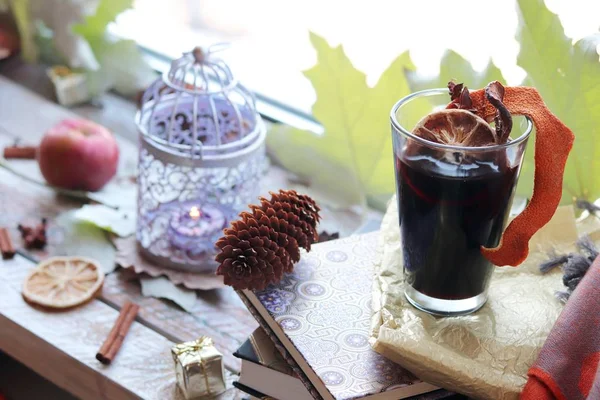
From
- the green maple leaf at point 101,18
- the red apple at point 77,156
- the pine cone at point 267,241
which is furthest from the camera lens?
the green maple leaf at point 101,18

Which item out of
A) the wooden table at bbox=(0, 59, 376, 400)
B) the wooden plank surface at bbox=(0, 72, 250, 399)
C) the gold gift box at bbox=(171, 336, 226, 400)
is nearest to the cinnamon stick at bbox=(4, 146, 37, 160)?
the wooden table at bbox=(0, 59, 376, 400)

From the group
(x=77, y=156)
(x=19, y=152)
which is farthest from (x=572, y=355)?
(x=19, y=152)

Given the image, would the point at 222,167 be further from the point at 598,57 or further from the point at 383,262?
the point at 598,57

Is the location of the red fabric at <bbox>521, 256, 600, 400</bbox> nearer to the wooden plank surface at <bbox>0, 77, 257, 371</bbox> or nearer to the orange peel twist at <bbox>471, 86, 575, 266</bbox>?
the orange peel twist at <bbox>471, 86, 575, 266</bbox>

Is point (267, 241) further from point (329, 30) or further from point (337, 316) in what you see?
point (329, 30)

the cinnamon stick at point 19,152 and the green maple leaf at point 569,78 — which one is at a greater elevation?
the green maple leaf at point 569,78

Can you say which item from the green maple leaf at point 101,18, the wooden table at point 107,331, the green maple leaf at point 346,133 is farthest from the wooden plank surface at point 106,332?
the green maple leaf at point 101,18

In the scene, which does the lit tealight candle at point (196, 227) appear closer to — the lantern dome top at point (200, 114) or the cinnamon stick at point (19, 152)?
the lantern dome top at point (200, 114)
